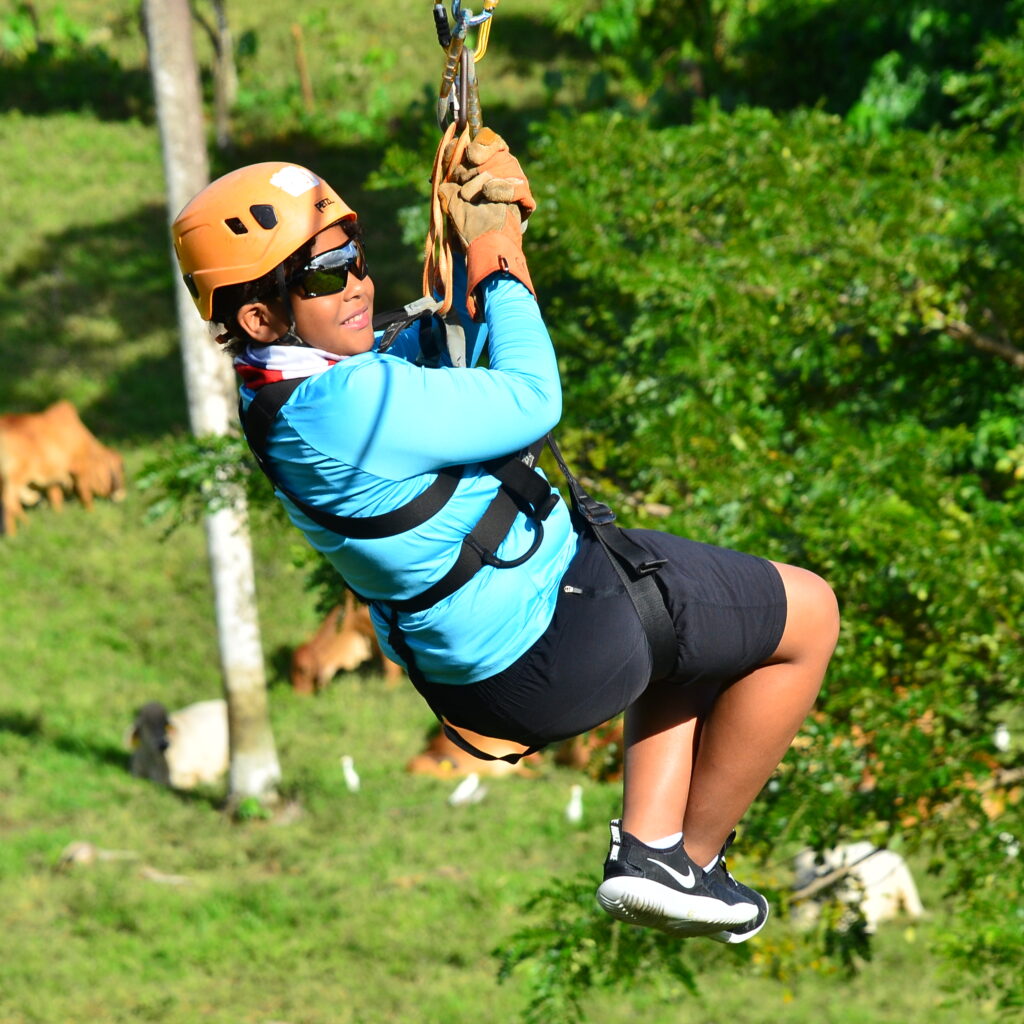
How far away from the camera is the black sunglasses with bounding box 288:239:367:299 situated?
8.14 feet

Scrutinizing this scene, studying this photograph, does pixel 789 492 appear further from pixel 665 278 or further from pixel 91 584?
pixel 91 584

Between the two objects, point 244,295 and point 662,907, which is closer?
point 244,295

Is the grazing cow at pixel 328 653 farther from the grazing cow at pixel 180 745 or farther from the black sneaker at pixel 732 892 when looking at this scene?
the black sneaker at pixel 732 892

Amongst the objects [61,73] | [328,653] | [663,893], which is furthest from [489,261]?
[61,73]

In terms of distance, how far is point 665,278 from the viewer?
6.11 m

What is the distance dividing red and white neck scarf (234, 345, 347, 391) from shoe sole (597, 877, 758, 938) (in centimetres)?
124

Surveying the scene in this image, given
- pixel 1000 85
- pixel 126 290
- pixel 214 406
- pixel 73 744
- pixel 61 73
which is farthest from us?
pixel 61 73

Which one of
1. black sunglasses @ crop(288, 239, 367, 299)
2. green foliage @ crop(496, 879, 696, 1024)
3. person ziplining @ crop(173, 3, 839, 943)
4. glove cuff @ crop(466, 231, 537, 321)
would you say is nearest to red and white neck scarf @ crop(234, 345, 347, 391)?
person ziplining @ crop(173, 3, 839, 943)

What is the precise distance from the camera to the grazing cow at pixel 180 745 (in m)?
12.0

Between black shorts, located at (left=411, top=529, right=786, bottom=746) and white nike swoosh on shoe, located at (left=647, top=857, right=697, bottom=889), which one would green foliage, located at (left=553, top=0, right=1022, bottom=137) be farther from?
white nike swoosh on shoe, located at (left=647, top=857, right=697, bottom=889)

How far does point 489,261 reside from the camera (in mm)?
2682

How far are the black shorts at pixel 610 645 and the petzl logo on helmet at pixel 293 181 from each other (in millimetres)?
905

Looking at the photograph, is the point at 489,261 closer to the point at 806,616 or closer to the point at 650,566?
the point at 650,566

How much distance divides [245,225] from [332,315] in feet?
0.75
